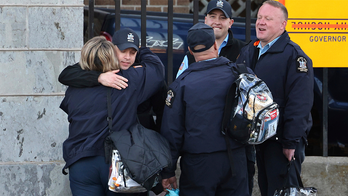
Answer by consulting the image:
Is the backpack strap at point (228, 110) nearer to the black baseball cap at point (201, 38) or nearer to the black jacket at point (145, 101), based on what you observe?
the black baseball cap at point (201, 38)

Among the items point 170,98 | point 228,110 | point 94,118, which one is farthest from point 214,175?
point 94,118

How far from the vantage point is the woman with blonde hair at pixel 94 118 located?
104 inches

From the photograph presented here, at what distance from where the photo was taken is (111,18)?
4.26 meters

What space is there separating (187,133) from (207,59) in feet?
1.50

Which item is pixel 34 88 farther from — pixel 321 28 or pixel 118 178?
pixel 321 28

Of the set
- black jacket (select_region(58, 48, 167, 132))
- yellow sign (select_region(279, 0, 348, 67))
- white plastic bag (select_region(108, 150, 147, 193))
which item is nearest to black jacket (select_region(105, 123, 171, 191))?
white plastic bag (select_region(108, 150, 147, 193))

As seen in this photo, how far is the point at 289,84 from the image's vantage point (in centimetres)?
295

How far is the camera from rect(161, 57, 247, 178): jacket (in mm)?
2646

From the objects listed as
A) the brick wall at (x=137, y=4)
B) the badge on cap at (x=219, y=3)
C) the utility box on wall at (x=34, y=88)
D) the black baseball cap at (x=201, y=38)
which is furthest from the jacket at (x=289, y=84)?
the brick wall at (x=137, y=4)

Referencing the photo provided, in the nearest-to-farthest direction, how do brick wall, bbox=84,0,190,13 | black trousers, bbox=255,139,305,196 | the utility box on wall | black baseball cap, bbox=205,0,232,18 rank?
1. black trousers, bbox=255,139,305,196
2. black baseball cap, bbox=205,0,232,18
3. the utility box on wall
4. brick wall, bbox=84,0,190,13

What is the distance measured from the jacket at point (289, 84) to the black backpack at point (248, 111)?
282 mm

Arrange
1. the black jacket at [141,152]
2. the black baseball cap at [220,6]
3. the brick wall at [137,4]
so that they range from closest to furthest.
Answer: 1. the black jacket at [141,152]
2. the black baseball cap at [220,6]
3. the brick wall at [137,4]

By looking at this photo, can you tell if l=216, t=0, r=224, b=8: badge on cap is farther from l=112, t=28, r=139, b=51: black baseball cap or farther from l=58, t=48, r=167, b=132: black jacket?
l=112, t=28, r=139, b=51: black baseball cap

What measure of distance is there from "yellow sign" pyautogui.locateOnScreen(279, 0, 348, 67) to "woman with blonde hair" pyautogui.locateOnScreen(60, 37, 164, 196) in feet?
5.60
